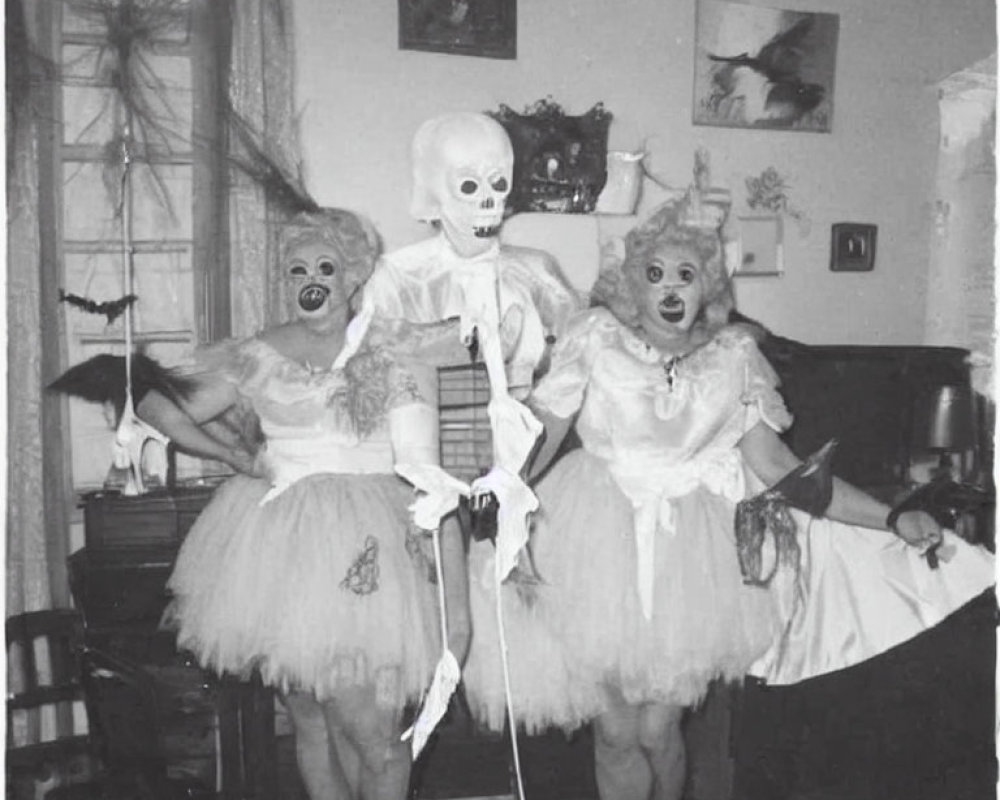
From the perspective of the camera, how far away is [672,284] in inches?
59.4

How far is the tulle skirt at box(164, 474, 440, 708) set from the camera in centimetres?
139

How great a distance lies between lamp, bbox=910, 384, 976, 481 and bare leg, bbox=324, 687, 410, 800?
3.27 feet

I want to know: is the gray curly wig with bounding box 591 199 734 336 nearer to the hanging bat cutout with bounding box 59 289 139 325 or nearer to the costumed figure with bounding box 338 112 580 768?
the costumed figure with bounding box 338 112 580 768

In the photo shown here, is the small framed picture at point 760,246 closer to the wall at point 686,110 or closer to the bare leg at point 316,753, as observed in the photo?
the wall at point 686,110

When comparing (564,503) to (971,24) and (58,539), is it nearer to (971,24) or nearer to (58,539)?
(58,539)

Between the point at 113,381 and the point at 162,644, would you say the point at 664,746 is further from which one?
the point at 113,381

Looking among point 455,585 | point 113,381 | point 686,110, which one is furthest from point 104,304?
point 686,110

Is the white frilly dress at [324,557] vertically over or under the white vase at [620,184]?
under

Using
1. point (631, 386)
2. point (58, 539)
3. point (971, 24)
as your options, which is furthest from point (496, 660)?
point (971, 24)

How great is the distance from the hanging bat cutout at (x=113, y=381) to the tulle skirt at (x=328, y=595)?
0.76ft

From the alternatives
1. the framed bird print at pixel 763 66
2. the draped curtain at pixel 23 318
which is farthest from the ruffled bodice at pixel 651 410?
the draped curtain at pixel 23 318

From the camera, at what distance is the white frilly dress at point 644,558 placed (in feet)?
4.86

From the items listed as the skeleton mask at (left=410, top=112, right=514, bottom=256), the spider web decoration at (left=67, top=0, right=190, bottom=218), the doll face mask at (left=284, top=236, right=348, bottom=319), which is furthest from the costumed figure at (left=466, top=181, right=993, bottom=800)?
the spider web decoration at (left=67, top=0, right=190, bottom=218)

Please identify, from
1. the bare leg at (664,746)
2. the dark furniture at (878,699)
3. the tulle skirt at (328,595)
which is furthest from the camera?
the dark furniture at (878,699)
